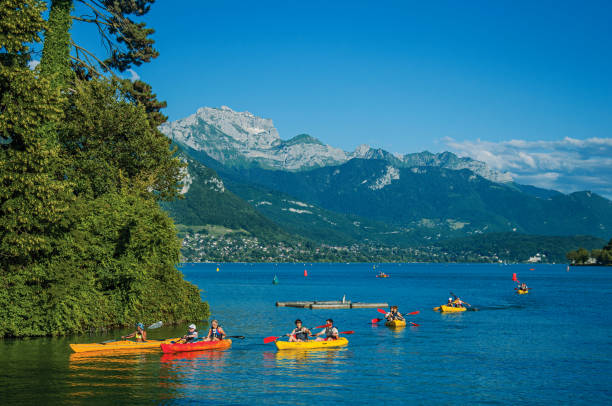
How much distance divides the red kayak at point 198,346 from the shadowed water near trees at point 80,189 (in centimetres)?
744

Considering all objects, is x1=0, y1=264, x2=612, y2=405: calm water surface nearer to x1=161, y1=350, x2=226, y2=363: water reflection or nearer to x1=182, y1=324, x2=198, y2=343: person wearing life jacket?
x1=161, y1=350, x2=226, y2=363: water reflection

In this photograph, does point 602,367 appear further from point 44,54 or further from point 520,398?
point 44,54

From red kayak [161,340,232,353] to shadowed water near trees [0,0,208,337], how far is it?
744 centimetres

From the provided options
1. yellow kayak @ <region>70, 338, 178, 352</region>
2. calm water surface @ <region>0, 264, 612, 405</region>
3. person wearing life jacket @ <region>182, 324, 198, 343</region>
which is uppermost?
person wearing life jacket @ <region>182, 324, 198, 343</region>

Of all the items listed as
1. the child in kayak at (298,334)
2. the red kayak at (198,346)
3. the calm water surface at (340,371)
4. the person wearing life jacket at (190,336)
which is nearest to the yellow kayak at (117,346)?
the red kayak at (198,346)

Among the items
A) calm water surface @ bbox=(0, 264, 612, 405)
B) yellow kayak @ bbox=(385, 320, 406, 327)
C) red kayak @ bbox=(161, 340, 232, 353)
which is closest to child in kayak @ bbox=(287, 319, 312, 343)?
calm water surface @ bbox=(0, 264, 612, 405)

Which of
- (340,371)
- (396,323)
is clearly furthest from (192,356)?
(396,323)

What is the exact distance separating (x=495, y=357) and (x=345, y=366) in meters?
13.0

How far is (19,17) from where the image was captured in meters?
36.9

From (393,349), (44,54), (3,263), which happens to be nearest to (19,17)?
(44,54)

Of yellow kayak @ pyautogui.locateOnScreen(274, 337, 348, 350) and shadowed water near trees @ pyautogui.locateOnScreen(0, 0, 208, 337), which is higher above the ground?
shadowed water near trees @ pyautogui.locateOnScreen(0, 0, 208, 337)

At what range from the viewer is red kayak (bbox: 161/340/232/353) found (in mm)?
43281

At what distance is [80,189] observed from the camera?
1975 inches

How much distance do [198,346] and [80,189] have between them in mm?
17016
